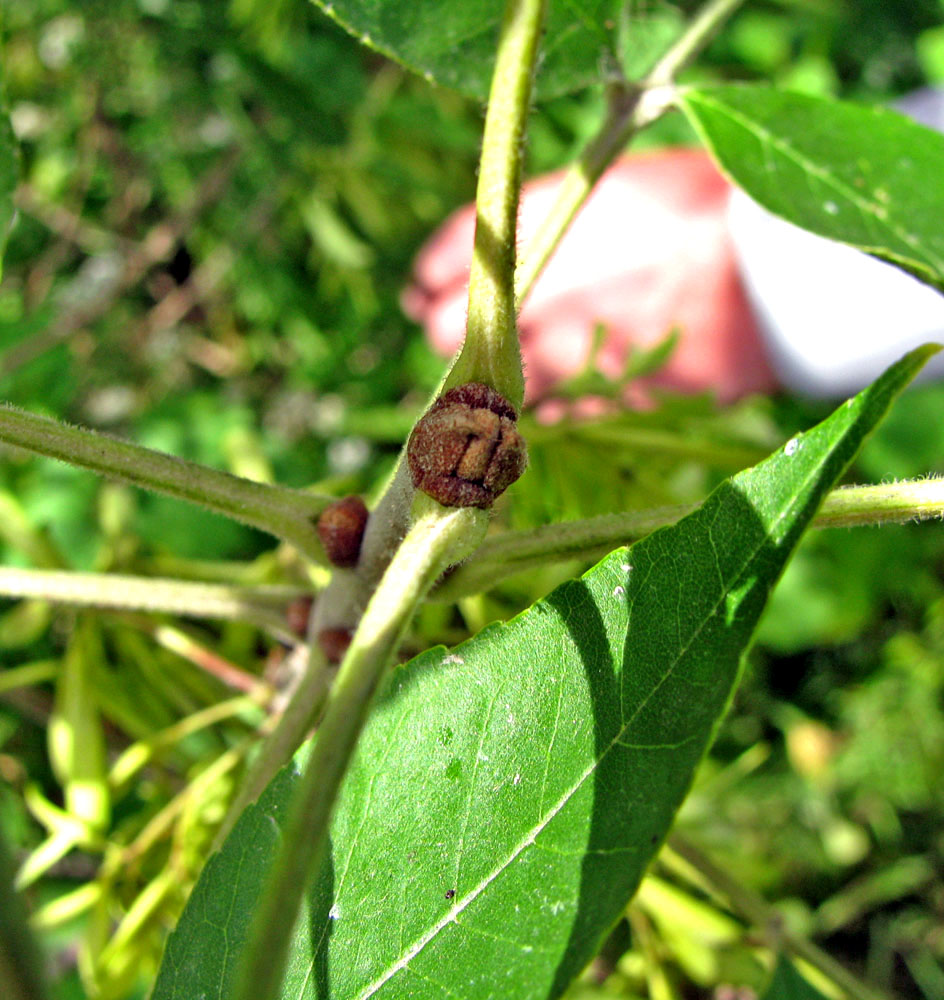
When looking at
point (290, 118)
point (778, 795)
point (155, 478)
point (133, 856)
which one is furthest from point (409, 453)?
point (778, 795)

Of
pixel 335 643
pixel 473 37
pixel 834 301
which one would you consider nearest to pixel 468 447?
pixel 335 643

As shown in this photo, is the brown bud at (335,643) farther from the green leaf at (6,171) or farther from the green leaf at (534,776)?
the green leaf at (6,171)

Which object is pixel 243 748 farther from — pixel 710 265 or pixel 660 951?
pixel 710 265

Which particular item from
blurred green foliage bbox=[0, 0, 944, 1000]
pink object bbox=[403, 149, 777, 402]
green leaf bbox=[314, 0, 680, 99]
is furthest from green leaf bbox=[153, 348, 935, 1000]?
pink object bbox=[403, 149, 777, 402]

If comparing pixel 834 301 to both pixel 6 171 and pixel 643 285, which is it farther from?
pixel 6 171

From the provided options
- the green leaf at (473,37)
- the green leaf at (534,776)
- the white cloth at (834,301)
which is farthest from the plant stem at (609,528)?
the white cloth at (834,301)
